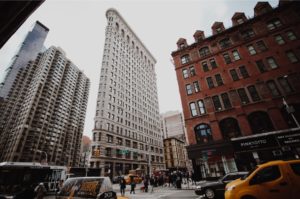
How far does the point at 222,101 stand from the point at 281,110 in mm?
7266

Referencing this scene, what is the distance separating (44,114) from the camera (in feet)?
292

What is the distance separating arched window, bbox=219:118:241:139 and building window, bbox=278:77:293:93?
7.82m

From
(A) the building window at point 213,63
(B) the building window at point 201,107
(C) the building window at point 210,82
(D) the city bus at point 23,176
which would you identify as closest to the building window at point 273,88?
(C) the building window at point 210,82

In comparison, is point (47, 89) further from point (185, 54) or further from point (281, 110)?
point (281, 110)

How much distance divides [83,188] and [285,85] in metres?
27.0

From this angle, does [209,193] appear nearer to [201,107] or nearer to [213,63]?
[201,107]

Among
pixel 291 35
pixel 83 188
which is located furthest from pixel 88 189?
pixel 291 35

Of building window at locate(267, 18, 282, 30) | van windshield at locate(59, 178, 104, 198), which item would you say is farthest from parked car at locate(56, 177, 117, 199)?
building window at locate(267, 18, 282, 30)

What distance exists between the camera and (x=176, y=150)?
7931 centimetres

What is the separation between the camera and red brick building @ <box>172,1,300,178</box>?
779 inches

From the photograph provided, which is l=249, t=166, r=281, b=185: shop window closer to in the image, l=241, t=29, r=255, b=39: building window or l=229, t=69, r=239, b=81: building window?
l=229, t=69, r=239, b=81: building window

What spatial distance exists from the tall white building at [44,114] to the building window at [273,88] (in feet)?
293

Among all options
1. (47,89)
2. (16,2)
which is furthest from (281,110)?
(47,89)

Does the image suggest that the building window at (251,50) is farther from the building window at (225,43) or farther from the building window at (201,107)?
the building window at (201,107)
